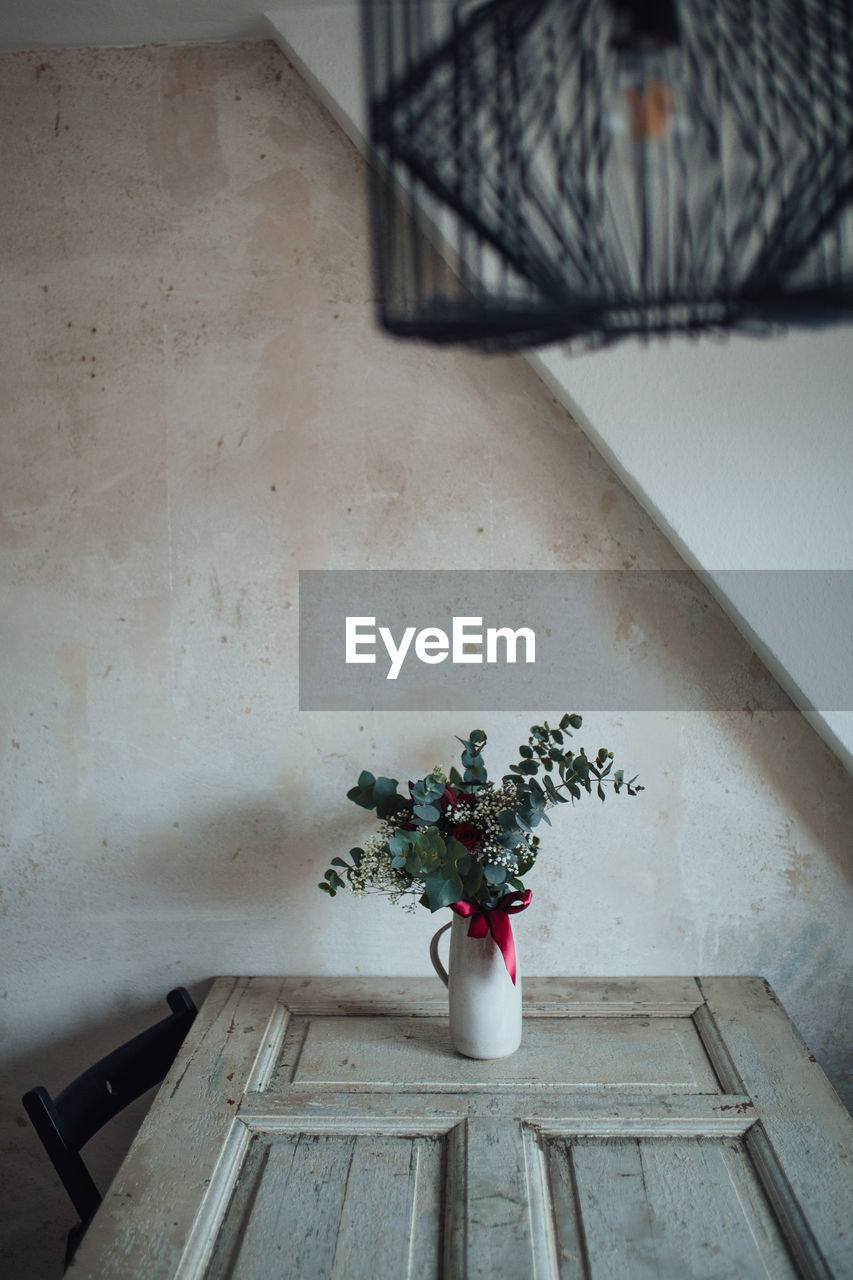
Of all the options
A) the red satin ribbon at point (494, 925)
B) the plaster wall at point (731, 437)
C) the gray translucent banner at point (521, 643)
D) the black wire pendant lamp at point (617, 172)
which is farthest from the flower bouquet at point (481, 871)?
the black wire pendant lamp at point (617, 172)

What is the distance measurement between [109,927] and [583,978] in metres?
0.99

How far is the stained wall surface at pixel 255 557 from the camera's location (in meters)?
1.92

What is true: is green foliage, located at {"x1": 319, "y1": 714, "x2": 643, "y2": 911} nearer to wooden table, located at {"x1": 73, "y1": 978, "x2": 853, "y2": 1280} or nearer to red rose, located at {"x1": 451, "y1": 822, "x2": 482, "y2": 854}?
red rose, located at {"x1": 451, "y1": 822, "x2": 482, "y2": 854}

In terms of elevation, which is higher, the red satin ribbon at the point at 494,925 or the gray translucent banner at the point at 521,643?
the gray translucent banner at the point at 521,643

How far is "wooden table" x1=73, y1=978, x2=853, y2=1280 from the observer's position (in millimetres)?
1245

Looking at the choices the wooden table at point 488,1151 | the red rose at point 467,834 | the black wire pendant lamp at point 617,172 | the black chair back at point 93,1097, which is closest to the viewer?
the black wire pendant lamp at point 617,172

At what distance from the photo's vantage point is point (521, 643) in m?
1.96

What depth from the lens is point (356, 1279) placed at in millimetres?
1216

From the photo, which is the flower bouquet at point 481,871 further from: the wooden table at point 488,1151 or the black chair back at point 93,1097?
the black chair back at point 93,1097
